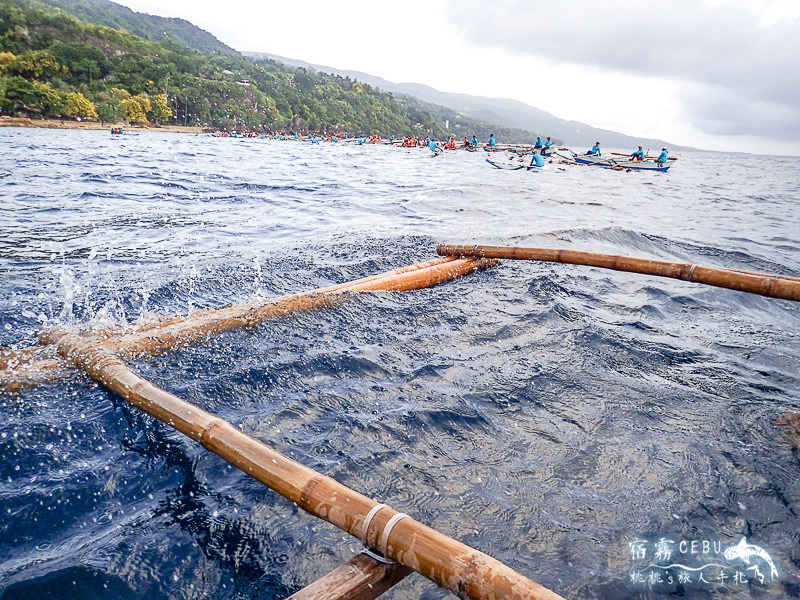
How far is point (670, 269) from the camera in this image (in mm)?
5664

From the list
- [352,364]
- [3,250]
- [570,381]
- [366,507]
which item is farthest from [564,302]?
[3,250]

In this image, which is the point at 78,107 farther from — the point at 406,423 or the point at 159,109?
the point at 406,423

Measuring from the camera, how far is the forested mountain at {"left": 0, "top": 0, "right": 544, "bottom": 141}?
62938 mm

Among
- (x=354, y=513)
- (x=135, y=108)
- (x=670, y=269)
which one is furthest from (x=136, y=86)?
(x=354, y=513)

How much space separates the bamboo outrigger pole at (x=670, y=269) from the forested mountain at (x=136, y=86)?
7065cm

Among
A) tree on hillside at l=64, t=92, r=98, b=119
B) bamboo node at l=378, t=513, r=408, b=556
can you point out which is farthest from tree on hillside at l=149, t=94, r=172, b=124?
bamboo node at l=378, t=513, r=408, b=556

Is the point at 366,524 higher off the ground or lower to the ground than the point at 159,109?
lower

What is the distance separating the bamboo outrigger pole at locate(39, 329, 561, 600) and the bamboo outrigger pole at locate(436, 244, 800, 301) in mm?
4865

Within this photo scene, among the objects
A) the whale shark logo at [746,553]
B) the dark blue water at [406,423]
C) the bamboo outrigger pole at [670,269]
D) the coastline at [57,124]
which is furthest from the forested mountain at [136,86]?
the whale shark logo at [746,553]

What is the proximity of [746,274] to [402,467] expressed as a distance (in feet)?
15.0

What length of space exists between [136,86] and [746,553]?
10074cm

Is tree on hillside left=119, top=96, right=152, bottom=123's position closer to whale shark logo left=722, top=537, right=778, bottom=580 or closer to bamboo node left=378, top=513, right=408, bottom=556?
bamboo node left=378, top=513, right=408, bottom=556

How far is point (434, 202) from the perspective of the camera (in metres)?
15.9

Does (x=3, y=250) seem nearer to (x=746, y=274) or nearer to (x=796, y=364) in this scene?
(x=746, y=274)
